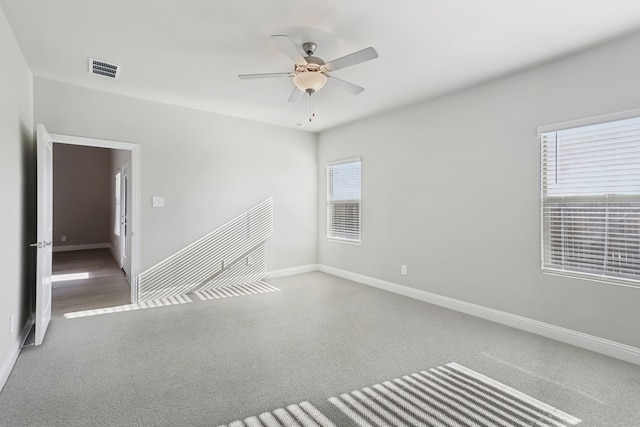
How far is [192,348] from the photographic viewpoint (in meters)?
2.79

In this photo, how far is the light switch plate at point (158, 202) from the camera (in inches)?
168

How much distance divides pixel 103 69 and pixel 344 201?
3639mm

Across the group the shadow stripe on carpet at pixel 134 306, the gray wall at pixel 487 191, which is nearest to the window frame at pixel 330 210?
the gray wall at pixel 487 191

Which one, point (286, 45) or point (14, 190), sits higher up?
point (286, 45)

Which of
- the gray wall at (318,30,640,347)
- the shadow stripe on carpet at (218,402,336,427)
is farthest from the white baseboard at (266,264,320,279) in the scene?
the shadow stripe on carpet at (218,402,336,427)

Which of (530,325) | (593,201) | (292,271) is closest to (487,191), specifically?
(593,201)

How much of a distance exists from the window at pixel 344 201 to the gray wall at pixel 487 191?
0.70 feet

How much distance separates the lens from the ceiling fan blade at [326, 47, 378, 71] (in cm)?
233

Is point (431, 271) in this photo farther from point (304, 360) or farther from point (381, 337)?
point (304, 360)

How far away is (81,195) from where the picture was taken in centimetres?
875

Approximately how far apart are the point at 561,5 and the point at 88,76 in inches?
168

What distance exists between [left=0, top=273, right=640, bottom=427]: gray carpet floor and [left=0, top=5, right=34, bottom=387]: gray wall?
36 centimetres

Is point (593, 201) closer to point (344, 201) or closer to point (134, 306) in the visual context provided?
point (344, 201)

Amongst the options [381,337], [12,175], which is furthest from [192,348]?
[12,175]
